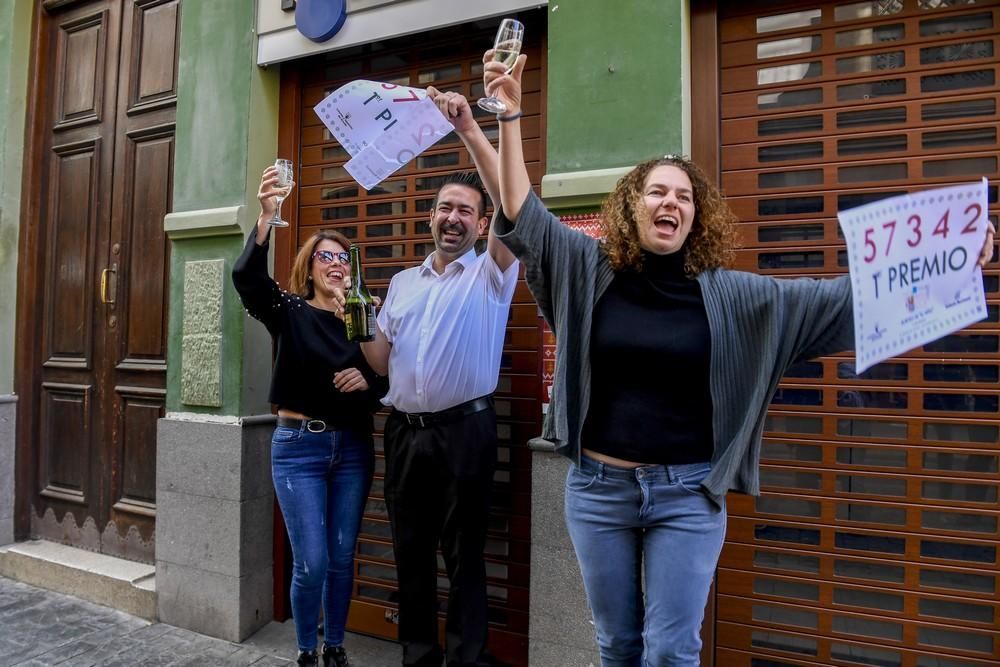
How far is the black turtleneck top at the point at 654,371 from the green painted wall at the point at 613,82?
1.19 m

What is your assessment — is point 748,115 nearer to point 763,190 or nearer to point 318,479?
point 763,190

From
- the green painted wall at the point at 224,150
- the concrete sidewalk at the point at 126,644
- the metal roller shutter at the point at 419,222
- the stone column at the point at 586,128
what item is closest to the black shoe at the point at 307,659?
the concrete sidewalk at the point at 126,644

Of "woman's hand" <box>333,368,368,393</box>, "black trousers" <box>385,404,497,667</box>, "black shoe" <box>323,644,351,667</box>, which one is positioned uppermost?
"woman's hand" <box>333,368,368,393</box>

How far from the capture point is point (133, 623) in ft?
13.8

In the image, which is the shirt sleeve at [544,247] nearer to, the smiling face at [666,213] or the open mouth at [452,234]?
the smiling face at [666,213]

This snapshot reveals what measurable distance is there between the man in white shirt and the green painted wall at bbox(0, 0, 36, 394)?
387 centimetres

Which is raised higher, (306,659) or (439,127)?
(439,127)

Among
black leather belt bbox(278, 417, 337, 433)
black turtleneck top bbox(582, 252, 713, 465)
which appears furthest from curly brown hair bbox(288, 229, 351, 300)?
A: black turtleneck top bbox(582, 252, 713, 465)

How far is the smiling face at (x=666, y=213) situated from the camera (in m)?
1.97

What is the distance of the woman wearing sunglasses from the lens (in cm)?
312

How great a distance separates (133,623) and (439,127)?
3.69 metres

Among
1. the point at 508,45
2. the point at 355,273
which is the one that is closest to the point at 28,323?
the point at 355,273

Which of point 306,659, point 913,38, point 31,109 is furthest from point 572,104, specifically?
point 31,109

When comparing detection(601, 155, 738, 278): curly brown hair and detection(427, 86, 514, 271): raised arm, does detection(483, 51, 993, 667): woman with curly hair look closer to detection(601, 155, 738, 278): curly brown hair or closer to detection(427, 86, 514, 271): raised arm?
detection(601, 155, 738, 278): curly brown hair
